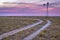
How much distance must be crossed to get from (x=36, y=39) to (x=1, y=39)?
2.36m

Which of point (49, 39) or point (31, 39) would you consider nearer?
point (31, 39)

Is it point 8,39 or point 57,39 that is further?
point 57,39

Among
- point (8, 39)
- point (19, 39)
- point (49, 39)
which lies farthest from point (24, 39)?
point (49, 39)

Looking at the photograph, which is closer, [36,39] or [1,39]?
[1,39]

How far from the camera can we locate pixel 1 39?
430 inches

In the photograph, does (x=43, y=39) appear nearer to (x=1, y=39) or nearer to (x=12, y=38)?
(x=12, y=38)

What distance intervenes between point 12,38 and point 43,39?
7.05 ft

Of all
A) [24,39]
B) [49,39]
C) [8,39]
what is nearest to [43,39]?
[49,39]

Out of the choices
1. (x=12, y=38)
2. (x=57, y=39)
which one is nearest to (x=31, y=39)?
(x=12, y=38)

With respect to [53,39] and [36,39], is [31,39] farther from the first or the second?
[53,39]

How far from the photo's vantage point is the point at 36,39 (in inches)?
460

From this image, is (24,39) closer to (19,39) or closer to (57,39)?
(19,39)

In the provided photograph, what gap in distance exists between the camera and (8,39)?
11.2m

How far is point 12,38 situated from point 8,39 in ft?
1.73
